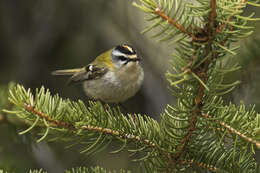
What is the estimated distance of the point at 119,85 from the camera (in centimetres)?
311

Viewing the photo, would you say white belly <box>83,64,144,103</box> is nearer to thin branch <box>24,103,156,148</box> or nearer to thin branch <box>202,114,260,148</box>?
thin branch <box>24,103,156,148</box>

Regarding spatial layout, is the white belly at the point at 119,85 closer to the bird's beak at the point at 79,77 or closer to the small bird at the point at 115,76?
the small bird at the point at 115,76

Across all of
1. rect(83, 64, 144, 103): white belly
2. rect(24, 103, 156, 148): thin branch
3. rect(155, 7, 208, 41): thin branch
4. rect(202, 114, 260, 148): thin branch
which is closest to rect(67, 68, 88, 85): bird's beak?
rect(83, 64, 144, 103): white belly

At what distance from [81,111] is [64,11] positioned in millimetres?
2697

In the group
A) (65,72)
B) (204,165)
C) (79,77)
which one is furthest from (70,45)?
(204,165)

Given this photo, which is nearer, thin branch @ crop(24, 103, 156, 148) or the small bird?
thin branch @ crop(24, 103, 156, 148)

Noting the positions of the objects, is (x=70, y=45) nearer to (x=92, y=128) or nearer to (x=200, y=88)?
(x=92, y=128)

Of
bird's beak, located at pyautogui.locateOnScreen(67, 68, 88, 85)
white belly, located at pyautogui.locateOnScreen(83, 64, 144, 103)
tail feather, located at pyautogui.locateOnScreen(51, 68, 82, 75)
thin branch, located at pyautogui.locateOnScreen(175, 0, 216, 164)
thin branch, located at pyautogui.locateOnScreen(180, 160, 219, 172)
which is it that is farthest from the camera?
tail feather, located at pyautogui.locateOnScreen(51, 68, 82, 75)

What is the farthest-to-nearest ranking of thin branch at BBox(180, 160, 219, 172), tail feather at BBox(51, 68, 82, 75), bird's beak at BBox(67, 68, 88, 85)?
tail feather at BBox(51, 68, 82, 75), bird's beak at BBox(67, 68, 88, 85), thin branch at BBox(180, 160, 219, 172)

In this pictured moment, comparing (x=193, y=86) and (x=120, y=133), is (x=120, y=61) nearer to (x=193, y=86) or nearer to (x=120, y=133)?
(x=120, y=133)

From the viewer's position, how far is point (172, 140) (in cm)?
157

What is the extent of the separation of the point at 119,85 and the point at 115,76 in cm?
13

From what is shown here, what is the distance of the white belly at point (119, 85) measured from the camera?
305 cm

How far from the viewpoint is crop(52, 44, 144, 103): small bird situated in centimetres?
306
